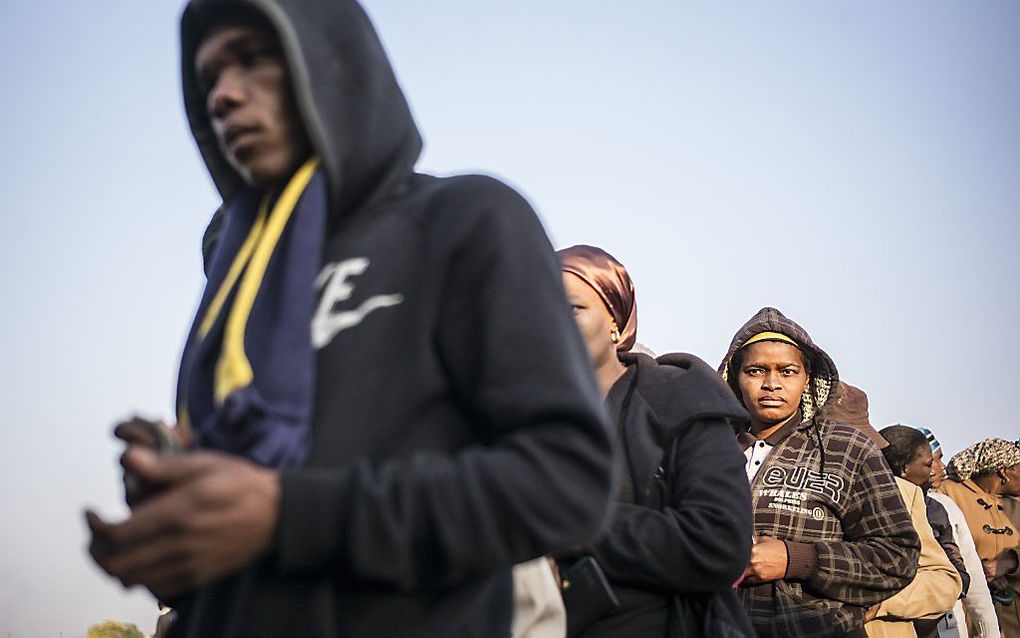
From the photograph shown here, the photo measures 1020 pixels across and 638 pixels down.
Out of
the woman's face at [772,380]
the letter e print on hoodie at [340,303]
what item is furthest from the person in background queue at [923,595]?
the letter e print on hoodie at [340,303]

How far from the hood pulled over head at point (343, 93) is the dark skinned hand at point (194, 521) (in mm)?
513

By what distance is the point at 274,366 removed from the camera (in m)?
1.48

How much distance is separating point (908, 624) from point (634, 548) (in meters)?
2.76

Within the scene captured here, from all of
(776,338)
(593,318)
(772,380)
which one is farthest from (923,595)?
(593,318)

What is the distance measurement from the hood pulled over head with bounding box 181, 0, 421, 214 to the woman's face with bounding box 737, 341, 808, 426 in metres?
3.41

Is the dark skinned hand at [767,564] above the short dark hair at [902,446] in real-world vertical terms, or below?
above

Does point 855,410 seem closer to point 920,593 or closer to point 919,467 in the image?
point 919,467

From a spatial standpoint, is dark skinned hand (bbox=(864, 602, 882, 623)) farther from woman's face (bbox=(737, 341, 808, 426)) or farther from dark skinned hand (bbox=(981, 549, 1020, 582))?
dark skinned hand (bbox=(981, 549, 1020, 582))

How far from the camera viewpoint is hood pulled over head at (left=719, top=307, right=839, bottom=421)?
5.02 meters

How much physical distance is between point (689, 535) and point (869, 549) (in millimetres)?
1566

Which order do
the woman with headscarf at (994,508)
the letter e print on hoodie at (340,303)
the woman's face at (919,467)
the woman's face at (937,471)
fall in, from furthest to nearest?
the woman's face at (937,471) → the woman with headscarf at (994,508) → the woman's face at (919,467) → the letter e print on hoodie at (340,303)

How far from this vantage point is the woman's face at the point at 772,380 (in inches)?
191

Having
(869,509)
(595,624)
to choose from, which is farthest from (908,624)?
(595,624)

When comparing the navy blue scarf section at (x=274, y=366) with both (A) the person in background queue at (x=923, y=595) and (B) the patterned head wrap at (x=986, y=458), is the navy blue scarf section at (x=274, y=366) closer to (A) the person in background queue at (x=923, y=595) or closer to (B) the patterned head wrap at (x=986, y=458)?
(A) the person in background queue at (x=923, y=595)
